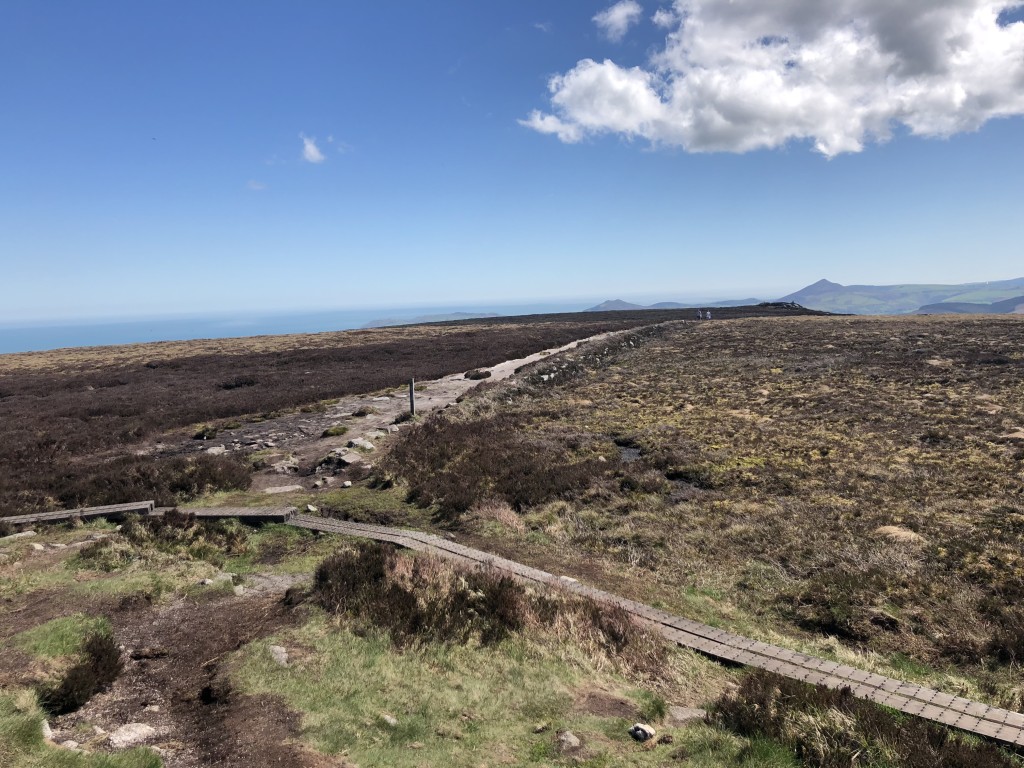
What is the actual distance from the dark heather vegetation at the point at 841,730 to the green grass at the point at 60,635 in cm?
813

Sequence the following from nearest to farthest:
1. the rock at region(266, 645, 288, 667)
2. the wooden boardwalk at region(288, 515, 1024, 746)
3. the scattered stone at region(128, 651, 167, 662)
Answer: the wooden boardwalk at region(288, 515, 1024, 746), the rock at region(266, 645, 288, 667), the scattered stone at region(128, 651, 167, 662)

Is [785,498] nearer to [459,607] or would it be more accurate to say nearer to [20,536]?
[459,607]

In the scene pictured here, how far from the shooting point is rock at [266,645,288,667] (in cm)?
726

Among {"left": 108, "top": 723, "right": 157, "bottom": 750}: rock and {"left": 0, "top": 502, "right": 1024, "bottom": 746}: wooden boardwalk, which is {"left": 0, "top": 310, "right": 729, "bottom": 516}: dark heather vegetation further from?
{"left": 108, "top": 723, "right": 157, "bottom": 750}: rock

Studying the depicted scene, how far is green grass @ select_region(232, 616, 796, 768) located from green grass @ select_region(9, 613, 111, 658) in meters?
2.15

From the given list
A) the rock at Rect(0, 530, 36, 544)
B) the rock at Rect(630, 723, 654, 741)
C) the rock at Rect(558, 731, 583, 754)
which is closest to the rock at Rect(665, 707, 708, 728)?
the rock at Rect(630, 723, 654, 741)

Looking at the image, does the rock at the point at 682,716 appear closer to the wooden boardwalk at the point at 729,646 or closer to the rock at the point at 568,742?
the rock at the point at 568,742

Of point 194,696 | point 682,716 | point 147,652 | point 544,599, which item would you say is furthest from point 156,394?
point 682,716

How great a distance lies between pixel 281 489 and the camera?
1642cm

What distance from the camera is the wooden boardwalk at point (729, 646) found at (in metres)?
6.31

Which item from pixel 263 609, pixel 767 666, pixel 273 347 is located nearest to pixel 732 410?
pixel 767 666

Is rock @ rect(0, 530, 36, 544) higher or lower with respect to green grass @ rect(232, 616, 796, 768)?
higher

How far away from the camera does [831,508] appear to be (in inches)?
546

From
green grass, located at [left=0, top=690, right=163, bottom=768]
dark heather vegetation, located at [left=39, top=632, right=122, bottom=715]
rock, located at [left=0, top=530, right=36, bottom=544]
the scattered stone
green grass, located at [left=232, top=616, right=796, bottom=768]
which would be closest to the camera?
green grass, located at [left=0, top=690, right=163, bottom=768]
